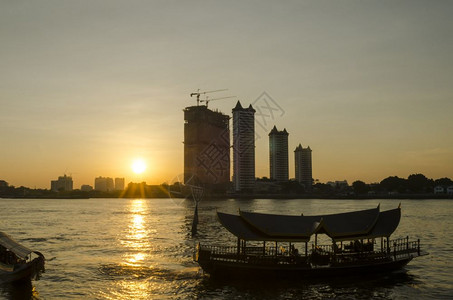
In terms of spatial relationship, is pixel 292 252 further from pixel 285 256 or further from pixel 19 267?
pixel 19 267

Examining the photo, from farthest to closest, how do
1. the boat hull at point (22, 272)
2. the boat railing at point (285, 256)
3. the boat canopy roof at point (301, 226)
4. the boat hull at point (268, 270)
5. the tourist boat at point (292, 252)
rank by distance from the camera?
the boat railing at point (285, 256) → the boat hull at point (268, 270) → the tourist boat at point (292, 252) → the boat canopy roof at point (301, 226) → the boat hull at point (22, 272)

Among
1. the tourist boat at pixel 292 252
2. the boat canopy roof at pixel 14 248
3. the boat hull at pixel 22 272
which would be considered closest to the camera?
the boat hull at pixel 22 272

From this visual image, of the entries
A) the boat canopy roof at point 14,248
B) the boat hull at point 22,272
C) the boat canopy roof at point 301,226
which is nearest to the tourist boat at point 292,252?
the boat canopy roof at point 301,226

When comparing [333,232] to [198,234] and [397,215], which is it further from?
[198,234]

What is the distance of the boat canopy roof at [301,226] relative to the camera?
3378cm

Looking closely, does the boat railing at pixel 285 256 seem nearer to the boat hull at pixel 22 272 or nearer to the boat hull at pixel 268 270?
the boat hull at pixel 268 270

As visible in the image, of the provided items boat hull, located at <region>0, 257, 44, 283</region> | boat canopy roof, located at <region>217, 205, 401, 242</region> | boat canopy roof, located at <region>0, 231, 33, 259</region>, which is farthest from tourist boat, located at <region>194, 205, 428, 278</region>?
boat canopy roof, located at <region>0, 231, 33, 259</region>

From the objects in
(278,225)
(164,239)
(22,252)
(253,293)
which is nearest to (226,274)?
(253,293)

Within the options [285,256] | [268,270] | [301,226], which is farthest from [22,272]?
[301,226]

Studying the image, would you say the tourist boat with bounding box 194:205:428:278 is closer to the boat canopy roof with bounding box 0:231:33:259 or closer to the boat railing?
the boat railing

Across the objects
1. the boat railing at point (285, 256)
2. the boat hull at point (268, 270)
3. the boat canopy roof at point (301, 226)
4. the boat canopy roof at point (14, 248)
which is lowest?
the boat hull at point (268, 270)

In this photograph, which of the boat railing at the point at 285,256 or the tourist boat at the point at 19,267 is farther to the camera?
the boat railing at the point at 285,256

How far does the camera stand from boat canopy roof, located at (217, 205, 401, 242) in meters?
33.8

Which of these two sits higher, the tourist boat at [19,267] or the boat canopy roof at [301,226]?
the boat canopy roof at [301,226]
